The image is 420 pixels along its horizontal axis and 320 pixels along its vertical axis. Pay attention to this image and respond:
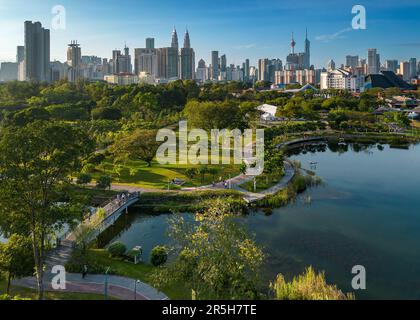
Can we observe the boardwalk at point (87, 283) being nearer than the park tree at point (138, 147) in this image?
Yes

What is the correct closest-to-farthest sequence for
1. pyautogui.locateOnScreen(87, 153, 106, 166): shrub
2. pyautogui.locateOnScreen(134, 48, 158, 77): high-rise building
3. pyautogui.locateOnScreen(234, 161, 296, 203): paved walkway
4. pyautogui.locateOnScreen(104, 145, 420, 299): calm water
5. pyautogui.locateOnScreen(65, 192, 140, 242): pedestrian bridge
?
pyautogui.locateOnScreen(104, 145, 420, 299): calm water → pyautogui.locateOnScreen(65, 192, 140, 242): pedestrian bridge → pyautogui.locateOnScreen(234, 161, 296, 203): paved walkway → pyautogui.locateOnScreen(87, 153, 106, 166): shrub → pyautogui.locateOnScreen(134, 48, 158, 77): high-rise building

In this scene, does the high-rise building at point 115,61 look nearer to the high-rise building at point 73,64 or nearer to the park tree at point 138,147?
the high-rise building at point 73,64

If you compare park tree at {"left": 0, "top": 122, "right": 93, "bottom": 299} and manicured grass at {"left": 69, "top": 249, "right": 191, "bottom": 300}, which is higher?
park tree at {"left": 0, "top": 122, "right": 93, "bottom": 299}

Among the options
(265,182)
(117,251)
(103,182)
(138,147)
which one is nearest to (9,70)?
(138,147)

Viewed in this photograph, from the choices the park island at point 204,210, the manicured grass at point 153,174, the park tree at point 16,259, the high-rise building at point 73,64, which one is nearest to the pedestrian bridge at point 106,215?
the park island at point 204,210

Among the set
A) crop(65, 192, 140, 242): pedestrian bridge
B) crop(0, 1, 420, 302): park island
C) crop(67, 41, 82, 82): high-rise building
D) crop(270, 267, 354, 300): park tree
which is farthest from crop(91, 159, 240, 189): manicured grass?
crop(67, 41, 82, 82): high-rise building

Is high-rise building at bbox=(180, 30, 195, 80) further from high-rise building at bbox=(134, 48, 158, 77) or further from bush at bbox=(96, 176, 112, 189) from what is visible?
bush at bbox=(96, 176, 112, 189)

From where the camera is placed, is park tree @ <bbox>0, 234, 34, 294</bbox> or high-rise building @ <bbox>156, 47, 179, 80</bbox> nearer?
park tree @ <bbox>0, 234, 34, 294</bbox>
